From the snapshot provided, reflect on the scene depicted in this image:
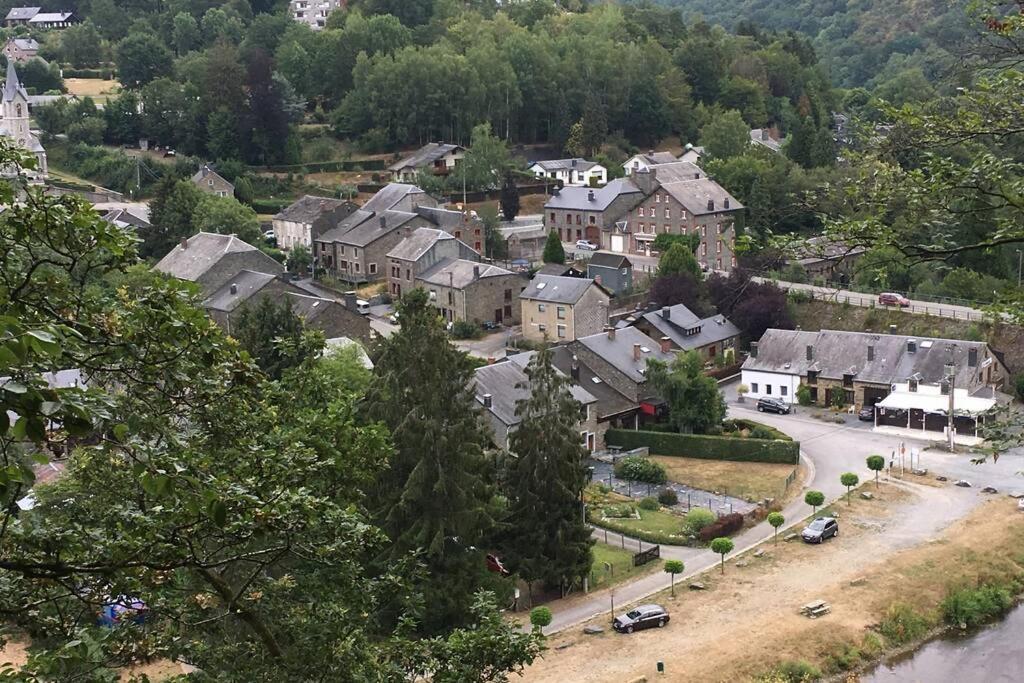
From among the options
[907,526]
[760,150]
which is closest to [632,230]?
[760,150]

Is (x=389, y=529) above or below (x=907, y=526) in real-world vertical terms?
above

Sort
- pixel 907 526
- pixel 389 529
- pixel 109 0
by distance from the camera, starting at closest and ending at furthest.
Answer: pixel 389 529 → pixel 907 526 → pixel 109 0

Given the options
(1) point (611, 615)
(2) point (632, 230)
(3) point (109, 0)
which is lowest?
(1) point (611, 615)

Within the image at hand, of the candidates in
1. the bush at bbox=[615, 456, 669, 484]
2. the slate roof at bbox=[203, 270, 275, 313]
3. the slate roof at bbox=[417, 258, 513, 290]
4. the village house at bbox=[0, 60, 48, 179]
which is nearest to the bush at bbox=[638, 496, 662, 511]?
the bush at bbox=[615, 456, 669, 484]

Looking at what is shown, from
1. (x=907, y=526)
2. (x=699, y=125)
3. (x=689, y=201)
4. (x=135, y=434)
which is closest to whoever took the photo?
(x=135, y=434)

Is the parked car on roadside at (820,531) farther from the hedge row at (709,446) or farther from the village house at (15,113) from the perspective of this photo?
the village house at (15,113)

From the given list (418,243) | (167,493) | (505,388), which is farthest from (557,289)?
(167,493)

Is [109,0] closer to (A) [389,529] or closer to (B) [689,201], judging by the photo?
(B) [689,201]

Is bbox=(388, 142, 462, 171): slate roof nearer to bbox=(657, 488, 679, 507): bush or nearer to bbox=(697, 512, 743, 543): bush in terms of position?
bbox=(657, 488, 679, 507): bush
